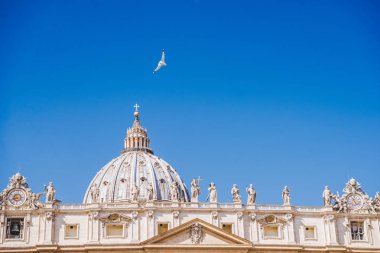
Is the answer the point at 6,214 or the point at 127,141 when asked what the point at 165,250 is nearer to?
the point at 6,214

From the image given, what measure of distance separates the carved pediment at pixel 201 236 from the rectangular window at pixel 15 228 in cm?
1717

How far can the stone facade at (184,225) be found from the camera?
3477 inches

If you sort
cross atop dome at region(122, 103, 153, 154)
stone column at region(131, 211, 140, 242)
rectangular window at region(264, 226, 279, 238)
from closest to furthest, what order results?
1. stone column at region(131, 211, 140, 242)
2. rectangular window at region(264, 226, 279, 238)
3. cross atop dome at region(122, 103, 153, 154)

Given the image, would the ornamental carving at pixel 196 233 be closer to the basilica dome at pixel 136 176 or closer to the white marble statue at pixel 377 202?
the white marble statue at pixel 377 202

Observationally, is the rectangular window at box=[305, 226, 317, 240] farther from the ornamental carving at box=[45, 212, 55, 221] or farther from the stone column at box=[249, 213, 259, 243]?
the ornamental carving at box=[45, 212, 55, 221]

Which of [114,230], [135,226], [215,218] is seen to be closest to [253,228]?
[215,218]

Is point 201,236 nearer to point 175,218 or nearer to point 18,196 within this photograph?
point 175,218

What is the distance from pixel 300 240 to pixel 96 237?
24443 mm

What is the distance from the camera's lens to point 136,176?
141875 millimetres

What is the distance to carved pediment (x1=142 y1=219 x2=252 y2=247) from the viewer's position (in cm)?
8844

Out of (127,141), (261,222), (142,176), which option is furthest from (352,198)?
(127,141)

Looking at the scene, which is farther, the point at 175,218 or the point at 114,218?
the point at 175,218

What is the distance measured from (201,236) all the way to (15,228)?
860 inches

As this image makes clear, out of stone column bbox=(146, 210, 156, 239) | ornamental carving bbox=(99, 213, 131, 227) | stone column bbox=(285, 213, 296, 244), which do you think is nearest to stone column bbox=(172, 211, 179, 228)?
stone column bbox=(146, 210, 156, 239)
